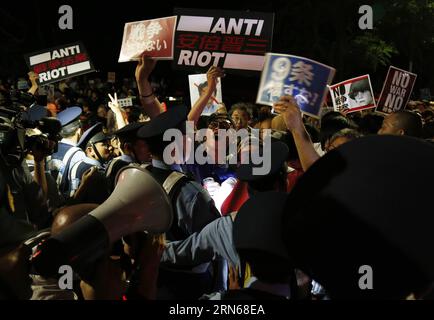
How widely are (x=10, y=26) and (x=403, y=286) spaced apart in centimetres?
603

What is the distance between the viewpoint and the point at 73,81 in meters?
19.0

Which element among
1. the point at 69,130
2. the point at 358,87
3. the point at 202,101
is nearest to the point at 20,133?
the point at 202,101

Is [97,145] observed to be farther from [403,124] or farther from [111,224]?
[111,224]

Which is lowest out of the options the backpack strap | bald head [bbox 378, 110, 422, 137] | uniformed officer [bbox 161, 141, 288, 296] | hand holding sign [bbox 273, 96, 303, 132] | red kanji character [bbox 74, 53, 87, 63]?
the backpack strap

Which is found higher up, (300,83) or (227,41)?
(227,41)

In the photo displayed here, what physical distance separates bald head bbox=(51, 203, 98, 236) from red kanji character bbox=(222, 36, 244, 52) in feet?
11.1

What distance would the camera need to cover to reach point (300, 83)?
4.37 metres

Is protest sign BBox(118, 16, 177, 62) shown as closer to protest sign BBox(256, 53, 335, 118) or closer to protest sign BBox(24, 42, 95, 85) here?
protest sign BBox(256, 53, 335, 118)

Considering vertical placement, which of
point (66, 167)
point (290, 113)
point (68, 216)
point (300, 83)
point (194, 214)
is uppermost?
point (300, 83)

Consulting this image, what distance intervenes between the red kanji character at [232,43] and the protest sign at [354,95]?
341 cm

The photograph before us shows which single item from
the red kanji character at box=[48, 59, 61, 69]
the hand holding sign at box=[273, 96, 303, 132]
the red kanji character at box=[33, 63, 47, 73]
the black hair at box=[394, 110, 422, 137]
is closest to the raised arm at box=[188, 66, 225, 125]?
the hand holding sign at box=[273, 96, 303, 132]

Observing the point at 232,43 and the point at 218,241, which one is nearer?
the point at 218,241

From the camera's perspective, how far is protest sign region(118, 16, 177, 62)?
5359mm

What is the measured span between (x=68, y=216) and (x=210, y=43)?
138 inches
